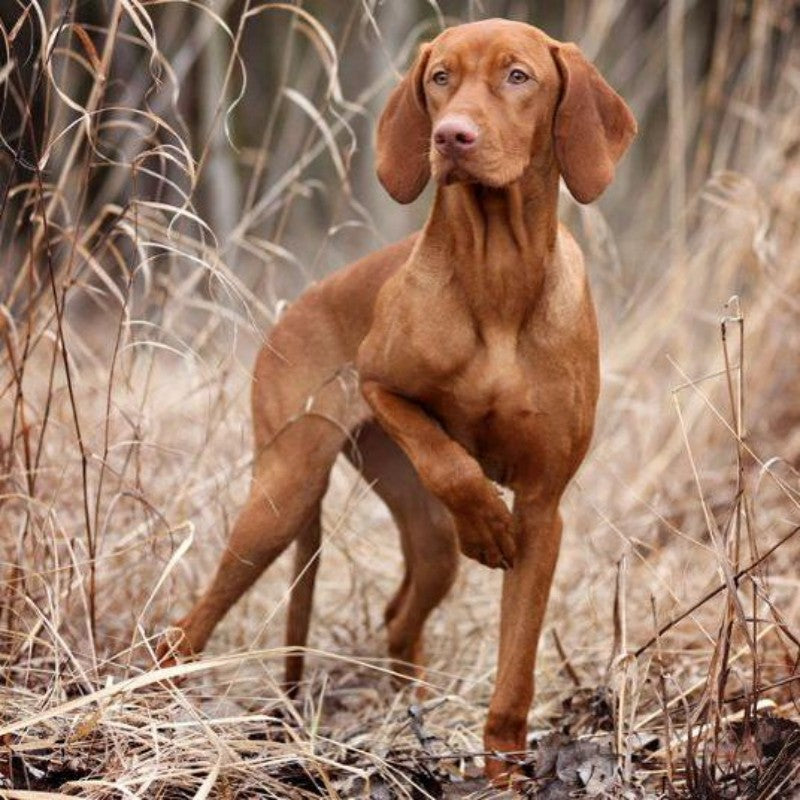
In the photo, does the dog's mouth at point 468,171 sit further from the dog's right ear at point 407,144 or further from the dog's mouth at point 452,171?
the dog's right ear at point 407,144

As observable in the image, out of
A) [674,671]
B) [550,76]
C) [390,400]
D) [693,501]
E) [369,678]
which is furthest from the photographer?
[693,501]

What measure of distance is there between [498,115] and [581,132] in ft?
0.80

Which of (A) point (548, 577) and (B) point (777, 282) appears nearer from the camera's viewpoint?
(A) point (548, 577)

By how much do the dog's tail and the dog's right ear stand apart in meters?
1.14

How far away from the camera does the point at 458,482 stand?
3.47 meters

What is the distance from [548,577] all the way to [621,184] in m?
9.60

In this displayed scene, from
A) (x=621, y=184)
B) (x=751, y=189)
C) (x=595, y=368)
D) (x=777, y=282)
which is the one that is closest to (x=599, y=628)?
(x=595, y=368)

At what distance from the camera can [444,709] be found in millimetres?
4328

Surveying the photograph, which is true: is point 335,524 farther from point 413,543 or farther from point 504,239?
point 504,239

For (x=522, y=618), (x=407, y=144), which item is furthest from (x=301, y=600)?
(x=407, y=144)

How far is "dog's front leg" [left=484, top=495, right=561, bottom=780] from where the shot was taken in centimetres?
368

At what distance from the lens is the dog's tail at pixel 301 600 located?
4.43 meters

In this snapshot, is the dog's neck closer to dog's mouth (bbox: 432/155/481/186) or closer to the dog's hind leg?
dog's mouth (bbox: 432/155/481/186)

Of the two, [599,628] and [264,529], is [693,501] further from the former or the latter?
[264,529]
